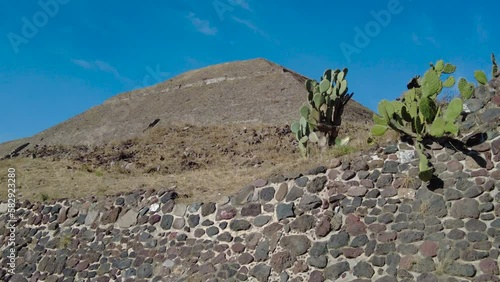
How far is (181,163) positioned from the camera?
1927 cm

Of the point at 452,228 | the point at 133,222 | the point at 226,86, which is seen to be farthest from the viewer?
the point at 226,86

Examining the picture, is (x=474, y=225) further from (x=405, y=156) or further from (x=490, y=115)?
(x=490, y=115)

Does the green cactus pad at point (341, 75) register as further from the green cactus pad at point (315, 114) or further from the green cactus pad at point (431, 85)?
the green cactus pad at point (431, 85)

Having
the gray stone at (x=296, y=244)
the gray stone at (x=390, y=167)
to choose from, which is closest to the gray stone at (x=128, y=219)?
the gray stone at (x=296, y=244)

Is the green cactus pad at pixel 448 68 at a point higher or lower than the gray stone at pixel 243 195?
higher

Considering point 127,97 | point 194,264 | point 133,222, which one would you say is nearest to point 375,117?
point 194,264

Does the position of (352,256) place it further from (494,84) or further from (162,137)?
(162,137)

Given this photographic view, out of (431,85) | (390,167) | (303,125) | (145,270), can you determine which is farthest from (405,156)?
(145,270)

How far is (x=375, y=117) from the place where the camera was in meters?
8.34

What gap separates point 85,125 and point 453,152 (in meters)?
35.3

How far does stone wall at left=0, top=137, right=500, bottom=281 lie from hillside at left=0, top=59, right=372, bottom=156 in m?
17.3

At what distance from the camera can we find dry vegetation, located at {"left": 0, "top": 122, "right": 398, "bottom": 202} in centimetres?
1050

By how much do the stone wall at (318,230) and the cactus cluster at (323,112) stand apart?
10.3 feet

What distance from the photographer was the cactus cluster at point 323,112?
11641mm
